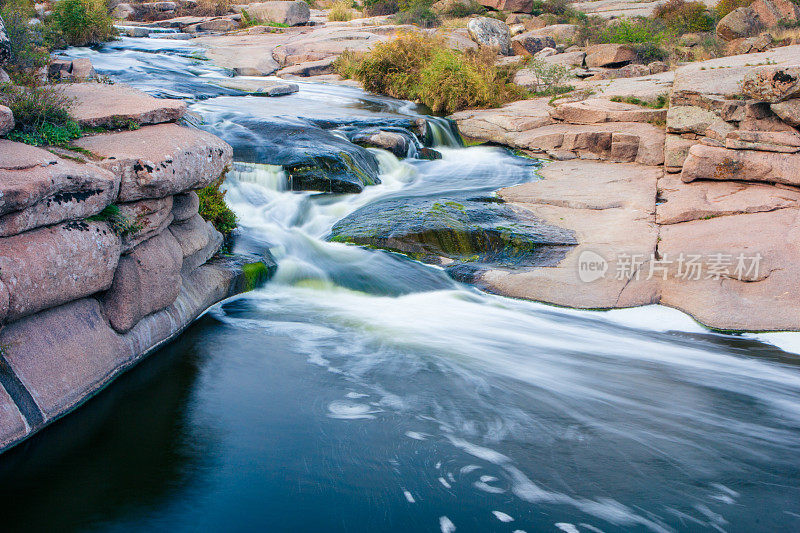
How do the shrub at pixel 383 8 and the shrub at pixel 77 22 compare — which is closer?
the shrub at pixel 77 22

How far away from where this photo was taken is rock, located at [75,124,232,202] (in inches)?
214

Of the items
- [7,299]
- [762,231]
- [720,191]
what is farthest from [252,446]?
[720,191]

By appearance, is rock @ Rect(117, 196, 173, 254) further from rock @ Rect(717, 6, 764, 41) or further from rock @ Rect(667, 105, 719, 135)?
rock @ Rect(717, 6, 764, 41)

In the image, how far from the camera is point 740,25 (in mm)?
19500

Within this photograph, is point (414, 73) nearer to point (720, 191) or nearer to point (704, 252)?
point (720, 191)

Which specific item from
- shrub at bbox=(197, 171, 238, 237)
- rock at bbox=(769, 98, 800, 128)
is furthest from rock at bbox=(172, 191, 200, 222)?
rock at bbox=(769, 98, 800, 128)

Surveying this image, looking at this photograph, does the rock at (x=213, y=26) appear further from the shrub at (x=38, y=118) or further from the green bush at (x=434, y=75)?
the shrub at (x=38, y=118)

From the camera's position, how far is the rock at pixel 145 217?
18.1 ft

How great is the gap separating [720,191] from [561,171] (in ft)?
9.97

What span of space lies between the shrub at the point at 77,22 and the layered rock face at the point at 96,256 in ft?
51.1

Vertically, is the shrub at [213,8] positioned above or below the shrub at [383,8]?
below

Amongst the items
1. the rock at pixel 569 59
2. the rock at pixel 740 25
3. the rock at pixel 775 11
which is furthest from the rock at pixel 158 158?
the rock at pixel 775 11

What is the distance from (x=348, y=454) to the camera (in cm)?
447

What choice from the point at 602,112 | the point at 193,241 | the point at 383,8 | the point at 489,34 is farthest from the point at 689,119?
the point at 383,8
